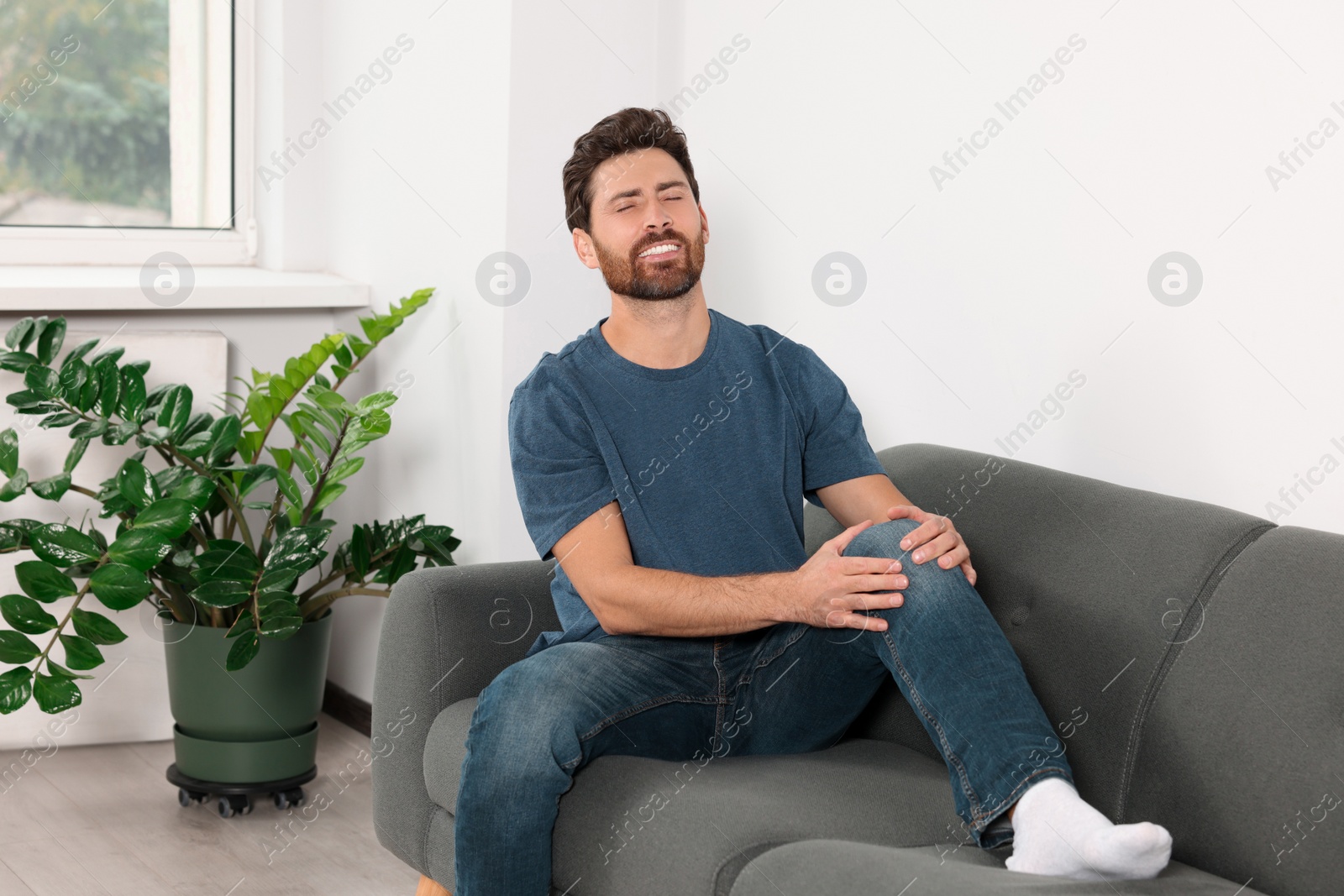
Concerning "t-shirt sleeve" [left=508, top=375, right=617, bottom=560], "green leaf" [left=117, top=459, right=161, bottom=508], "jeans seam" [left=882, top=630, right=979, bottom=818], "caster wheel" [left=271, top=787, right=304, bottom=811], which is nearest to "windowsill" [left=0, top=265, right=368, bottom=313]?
"green leaf" [left=117, top=459, right=161, bottom=508]

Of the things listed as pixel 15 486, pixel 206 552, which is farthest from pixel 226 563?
pixel 15 486

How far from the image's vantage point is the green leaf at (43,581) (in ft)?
7.63

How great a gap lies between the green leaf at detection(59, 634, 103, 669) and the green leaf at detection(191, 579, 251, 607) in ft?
0.67

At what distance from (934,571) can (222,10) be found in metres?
2.55

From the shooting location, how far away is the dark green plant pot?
2555 mm

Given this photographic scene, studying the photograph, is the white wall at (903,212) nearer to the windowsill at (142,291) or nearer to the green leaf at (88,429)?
the windowsill at (142,291)

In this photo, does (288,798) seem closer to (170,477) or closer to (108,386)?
(170,477)

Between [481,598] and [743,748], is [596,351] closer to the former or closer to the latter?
[481,598]

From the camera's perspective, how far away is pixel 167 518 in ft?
7.52

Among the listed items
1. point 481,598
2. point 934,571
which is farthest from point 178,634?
point 934,571

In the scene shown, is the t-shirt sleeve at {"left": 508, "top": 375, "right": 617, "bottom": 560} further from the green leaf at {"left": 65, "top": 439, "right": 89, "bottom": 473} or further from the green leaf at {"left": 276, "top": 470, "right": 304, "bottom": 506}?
the green leaf at {"left": 65, "top": 439, "right": 89, "bottom": 473}

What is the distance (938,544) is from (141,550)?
1393 millimetres

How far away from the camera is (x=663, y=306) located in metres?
2.02

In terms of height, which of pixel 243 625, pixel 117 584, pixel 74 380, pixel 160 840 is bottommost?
pixel 160 840
